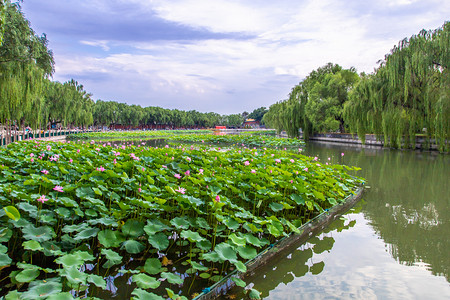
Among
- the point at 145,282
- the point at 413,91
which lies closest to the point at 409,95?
the point at 413,91

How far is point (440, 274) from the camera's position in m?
2.77

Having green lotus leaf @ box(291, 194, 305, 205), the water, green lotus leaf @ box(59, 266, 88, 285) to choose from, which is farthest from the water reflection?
green lotus leaf @ box(59, 266, 88, 285)

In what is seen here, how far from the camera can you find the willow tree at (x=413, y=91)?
12.8m

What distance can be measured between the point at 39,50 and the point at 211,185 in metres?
10.8

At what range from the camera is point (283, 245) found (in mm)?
3092

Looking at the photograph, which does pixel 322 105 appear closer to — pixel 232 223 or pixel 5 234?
pixel 232 223

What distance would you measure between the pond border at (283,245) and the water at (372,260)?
68mm

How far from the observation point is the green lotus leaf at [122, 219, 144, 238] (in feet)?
7.98

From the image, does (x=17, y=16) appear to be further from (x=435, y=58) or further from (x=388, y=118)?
(x=435, y=58)

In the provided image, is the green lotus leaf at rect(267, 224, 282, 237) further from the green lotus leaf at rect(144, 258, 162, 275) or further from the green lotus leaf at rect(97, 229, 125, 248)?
the green lotus leaf at rect(97, 229, 125, 248)

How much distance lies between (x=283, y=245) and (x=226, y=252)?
1.10 meters

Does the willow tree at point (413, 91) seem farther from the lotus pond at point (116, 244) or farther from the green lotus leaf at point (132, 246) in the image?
the green lotus leaf at point (132, 246)

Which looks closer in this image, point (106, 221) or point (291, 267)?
point (106, 221)

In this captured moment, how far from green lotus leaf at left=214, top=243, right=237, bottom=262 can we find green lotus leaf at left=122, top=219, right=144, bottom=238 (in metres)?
0.67
